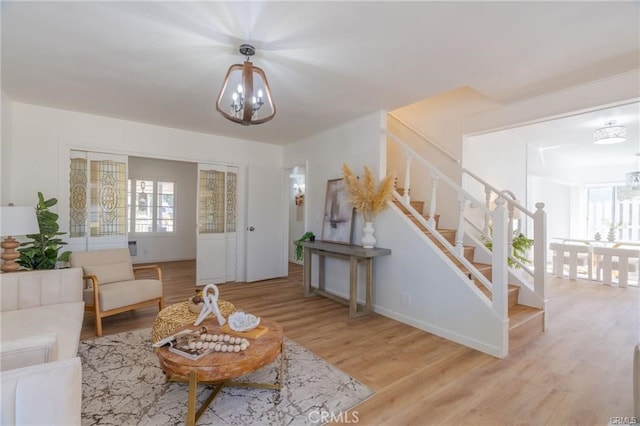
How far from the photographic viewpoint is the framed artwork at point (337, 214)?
4.38m

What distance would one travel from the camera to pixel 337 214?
4.57 meters

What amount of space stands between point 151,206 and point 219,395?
21.8ft

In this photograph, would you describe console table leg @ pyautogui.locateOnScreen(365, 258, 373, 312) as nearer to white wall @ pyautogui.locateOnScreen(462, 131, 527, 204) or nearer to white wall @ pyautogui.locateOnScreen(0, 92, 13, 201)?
white wall @ pyautogui.locateOnScreen(462, 131, 527, 204)

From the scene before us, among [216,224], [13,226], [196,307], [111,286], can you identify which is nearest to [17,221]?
[13,226]

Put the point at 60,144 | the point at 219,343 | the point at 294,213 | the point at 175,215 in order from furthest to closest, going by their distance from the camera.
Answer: the point at 294,213 < the point at 175,215 < the point at 60,144 < the point at 219,343

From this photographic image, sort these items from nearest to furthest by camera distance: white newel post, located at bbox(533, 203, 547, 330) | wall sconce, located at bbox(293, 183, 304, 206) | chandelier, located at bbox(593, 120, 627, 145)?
white newel post, located at bbox(533, 203, 547, 330) < chandelier, located at bbox(593, 120, 627, 145) < wall sconce, located at bbox(293, 183, 304, 206)

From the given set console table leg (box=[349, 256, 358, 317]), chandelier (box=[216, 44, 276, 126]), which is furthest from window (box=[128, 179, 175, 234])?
chandelier (box=[216, 44, 276, 126])

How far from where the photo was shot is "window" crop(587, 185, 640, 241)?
7367mm

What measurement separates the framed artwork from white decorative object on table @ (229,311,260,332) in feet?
7.64

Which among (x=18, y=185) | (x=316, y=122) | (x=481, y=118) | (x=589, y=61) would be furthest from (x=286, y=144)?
(x=589, y=61)

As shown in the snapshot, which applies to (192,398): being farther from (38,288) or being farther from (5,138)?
(5,138)

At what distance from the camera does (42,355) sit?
4.04 feet

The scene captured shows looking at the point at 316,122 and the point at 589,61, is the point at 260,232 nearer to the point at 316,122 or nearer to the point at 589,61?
the point at 316,122

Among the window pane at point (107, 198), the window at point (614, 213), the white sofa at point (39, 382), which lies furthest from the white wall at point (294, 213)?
the window at point (614, 213)
